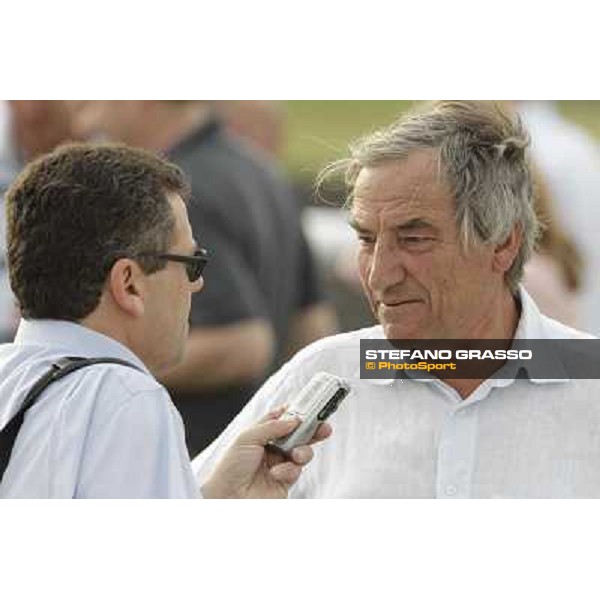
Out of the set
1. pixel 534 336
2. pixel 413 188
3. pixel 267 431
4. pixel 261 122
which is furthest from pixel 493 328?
pixel 261 122

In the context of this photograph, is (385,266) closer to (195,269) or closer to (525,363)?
(525,363)

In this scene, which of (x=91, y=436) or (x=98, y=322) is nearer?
(x=91, y=436)

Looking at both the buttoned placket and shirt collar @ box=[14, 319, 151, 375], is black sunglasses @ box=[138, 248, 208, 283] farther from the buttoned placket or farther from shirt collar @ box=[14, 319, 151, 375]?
the buttoned placket

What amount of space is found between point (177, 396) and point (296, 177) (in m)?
0.66

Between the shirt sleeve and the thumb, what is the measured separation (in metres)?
0.59

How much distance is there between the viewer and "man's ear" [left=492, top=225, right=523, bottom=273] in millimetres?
3601

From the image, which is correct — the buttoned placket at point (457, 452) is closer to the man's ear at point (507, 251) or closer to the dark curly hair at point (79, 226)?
the man's ear at point (507, 251)

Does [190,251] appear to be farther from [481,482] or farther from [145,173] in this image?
[481,482]

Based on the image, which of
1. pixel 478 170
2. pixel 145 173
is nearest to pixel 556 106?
pixel 478 170

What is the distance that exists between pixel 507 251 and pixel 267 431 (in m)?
0.78

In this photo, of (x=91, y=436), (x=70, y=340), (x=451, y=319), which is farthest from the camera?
(x=451, y=319)

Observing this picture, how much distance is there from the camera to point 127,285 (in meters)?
2.96

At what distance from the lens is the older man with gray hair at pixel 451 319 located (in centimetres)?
356

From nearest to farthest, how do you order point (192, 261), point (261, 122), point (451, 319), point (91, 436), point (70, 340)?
1. point (91, 436)
2. point (70, 340)
3. point (192, 261)
4. point (451, 319)
5. point (261, 122)
